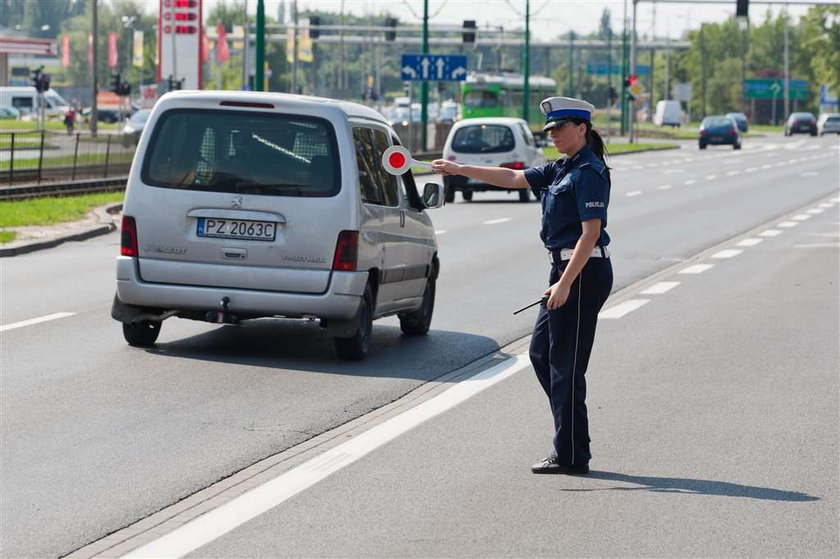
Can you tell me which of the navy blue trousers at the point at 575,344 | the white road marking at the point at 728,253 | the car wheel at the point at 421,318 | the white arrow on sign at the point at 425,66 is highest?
the white arrow on sign at the point at 425,66

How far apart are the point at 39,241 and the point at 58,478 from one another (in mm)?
14800

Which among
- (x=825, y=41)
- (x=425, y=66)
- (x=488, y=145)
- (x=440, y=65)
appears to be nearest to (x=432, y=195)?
(x=488, y=145)

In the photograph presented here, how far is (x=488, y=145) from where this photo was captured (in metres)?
34.5

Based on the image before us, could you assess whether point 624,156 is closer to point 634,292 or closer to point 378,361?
point 634,292

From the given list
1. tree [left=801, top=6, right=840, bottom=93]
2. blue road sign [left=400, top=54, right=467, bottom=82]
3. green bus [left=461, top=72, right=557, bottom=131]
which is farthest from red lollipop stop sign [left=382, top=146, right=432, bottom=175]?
tree [left=801, top=6, right=840, bottom=93]

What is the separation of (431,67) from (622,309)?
40845 millimetres

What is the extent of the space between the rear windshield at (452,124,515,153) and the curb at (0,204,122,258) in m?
8.12

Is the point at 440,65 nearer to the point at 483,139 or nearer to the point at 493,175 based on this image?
the point at 483,139

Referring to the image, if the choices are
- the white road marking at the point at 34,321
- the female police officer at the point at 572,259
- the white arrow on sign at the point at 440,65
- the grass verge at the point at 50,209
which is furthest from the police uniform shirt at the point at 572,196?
the white arrow on sign at the point at 440,65

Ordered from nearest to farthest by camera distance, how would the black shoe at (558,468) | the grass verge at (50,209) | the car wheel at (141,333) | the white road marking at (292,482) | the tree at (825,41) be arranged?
the white road marking at (292,482)
the black shoe at (558,468)
the car wheel at (141,333)
the grass verge at (50,209)
the tree at (825,41)

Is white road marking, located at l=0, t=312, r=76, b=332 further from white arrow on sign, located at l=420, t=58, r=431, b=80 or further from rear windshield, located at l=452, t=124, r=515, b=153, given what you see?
white arrow on sign, located at l=420, t=58, r=431, b=80

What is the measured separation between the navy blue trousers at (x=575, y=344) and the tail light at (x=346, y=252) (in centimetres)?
351

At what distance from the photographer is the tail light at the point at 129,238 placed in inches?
443

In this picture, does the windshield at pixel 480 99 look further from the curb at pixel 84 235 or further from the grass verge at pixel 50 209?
the curb at pixel 84 235
